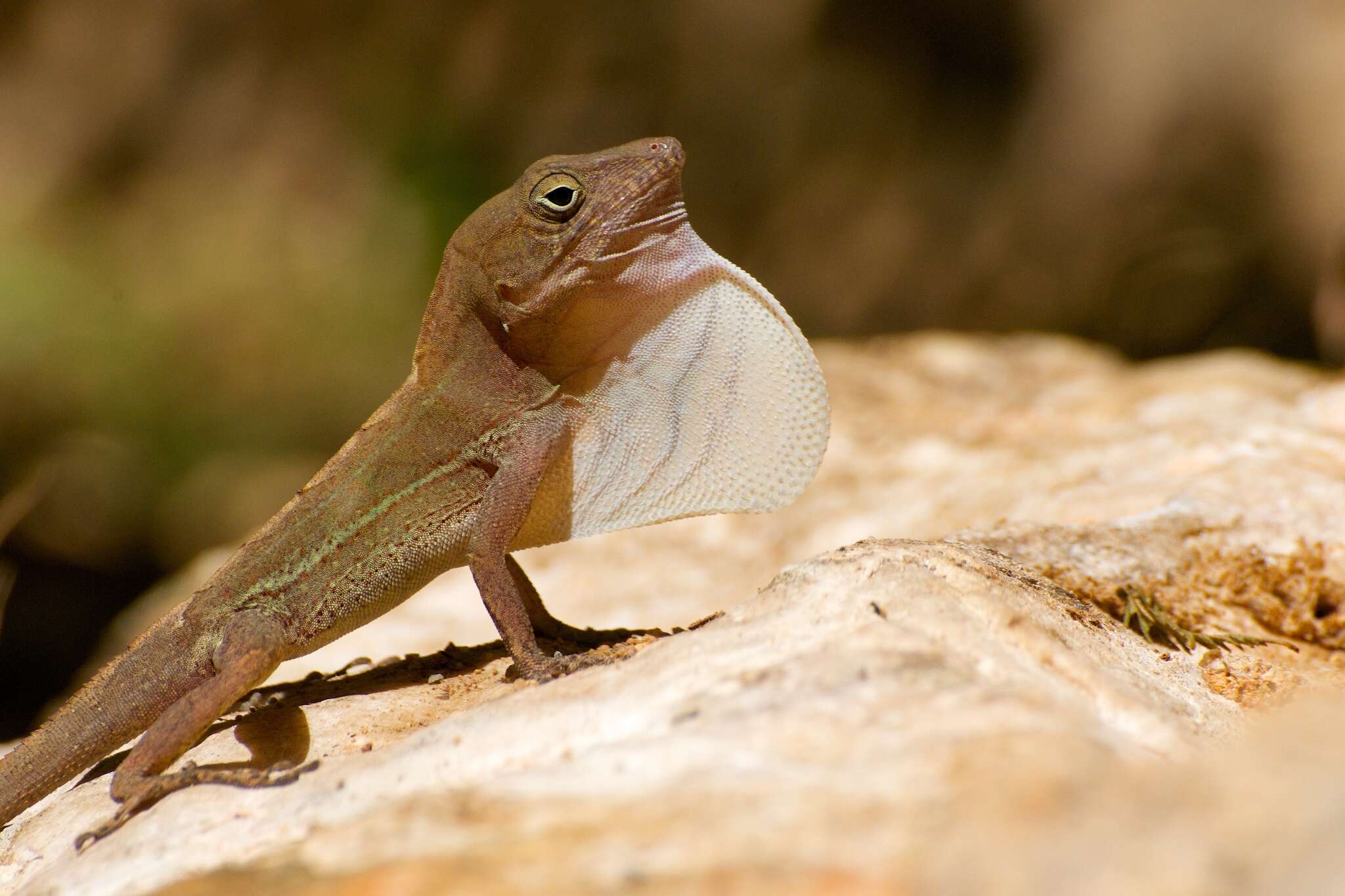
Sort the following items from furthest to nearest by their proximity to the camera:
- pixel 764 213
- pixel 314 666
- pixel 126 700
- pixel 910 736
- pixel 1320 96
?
pixel 764 213, pixel 1320 96, pixel 314 666, pixel 126 700, pixel 910 736

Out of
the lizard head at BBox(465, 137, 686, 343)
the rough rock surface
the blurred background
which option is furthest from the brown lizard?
the blurred background

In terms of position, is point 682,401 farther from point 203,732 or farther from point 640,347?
point 203,732

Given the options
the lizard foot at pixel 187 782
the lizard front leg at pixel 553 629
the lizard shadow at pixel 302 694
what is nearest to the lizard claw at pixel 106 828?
the lizard foot at pixel 187 782

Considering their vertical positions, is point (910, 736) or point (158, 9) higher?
point (158, 9)

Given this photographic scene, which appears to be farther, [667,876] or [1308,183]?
[1308,183]

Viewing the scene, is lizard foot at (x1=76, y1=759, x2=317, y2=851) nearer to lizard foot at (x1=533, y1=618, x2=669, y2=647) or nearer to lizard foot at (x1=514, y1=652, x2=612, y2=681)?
lizard foot at (x1=514, y1=652, x2=612, y2=681)

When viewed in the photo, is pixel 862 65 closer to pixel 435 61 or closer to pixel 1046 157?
pixel 1046 157

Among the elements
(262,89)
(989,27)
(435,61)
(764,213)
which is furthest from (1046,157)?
(262,89)
